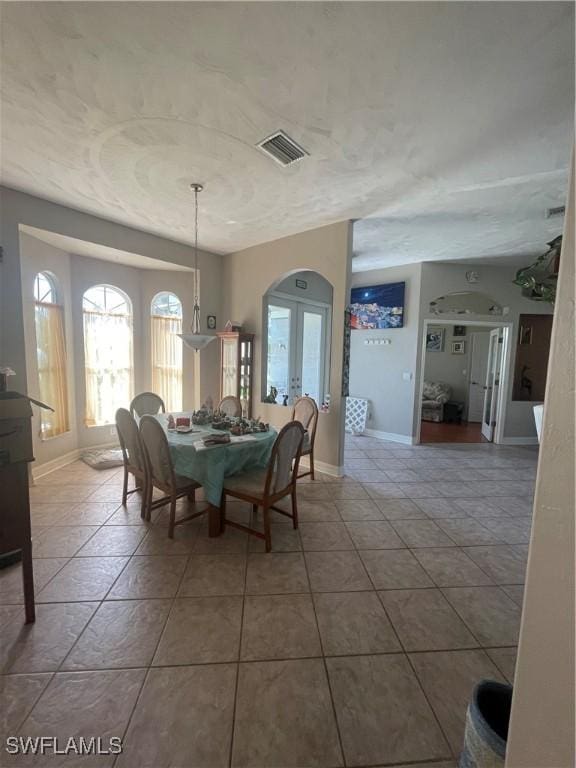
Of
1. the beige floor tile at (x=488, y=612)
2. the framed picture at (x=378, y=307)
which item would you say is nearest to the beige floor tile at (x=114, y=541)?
the beige floor tile at (x=488, y=612)

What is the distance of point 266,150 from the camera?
231cm

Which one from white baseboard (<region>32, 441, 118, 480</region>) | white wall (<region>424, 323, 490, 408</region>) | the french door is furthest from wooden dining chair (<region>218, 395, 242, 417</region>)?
white wall (<region>424, 323, 490, 408</region>)

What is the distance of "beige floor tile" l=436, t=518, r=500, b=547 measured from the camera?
2655 mm

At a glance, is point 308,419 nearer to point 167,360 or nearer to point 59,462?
point 167,360

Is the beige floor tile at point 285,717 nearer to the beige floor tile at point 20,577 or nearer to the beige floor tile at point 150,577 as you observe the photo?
the beige floor tile at point 150,577

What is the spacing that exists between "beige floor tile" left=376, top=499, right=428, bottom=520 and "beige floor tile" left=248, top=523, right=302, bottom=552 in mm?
949

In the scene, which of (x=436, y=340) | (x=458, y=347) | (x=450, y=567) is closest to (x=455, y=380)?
(x=458, y=347)

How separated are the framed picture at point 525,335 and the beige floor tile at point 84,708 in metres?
6.90

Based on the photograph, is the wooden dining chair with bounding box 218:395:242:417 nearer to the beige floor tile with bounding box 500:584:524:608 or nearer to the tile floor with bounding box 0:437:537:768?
the tile floor with bounding box 0:437:537:768

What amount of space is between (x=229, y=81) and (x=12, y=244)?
2.73 metres

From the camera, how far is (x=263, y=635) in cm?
171

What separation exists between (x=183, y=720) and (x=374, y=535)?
5.97 feet

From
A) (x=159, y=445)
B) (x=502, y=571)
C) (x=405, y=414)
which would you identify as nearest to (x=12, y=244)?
(x=159, y=445)

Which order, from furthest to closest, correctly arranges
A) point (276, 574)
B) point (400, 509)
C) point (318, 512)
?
point (400, 509), point (318, 512), point (276, 574)
